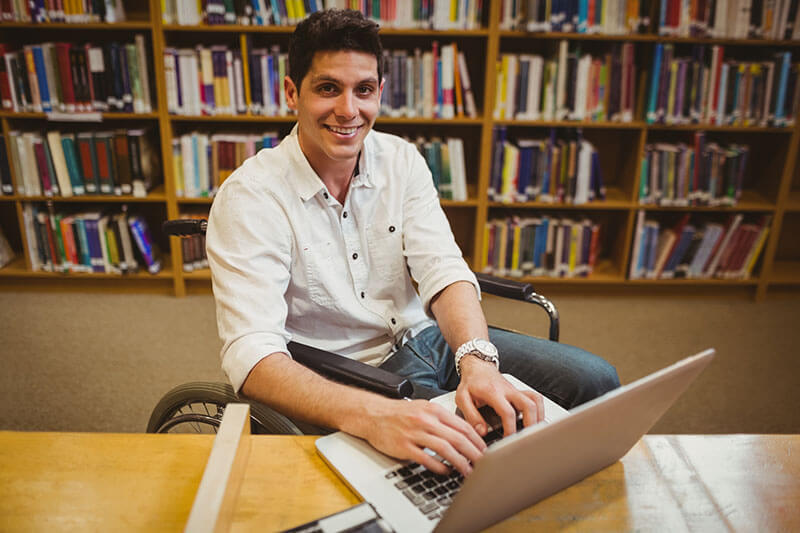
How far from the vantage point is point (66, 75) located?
9.05 ft

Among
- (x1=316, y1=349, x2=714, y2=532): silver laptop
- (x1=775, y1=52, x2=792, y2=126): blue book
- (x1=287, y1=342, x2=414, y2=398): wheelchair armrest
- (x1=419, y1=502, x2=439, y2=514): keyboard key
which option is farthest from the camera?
(x1=775, y1=52, x2=792, y2=126): blue book

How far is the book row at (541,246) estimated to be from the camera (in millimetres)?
3018

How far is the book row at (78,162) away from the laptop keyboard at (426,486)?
248 centimetres

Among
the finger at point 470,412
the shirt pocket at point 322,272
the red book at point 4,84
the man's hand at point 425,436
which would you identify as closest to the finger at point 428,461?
the man's hand at point 425,436

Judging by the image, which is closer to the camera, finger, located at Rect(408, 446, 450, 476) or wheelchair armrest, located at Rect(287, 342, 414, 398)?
finger, located at Rect(408, 446, 450, 476)

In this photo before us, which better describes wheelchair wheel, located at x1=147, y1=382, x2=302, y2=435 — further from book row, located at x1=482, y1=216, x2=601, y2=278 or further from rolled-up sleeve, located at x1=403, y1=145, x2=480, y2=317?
book row, located at x1=482, y1=216, x2=601, y2=278

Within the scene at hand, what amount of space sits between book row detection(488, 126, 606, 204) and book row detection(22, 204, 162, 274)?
5.62 ft

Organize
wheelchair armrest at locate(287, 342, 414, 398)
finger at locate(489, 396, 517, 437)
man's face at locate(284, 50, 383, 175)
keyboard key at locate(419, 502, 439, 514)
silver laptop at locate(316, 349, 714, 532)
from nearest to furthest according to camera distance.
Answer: silver laptop at locate(316, 349, 714, 532) → keyboard key at locate(419, 502, 439, 514) → finger at locate(489, 396, 517, 437) → wheelchair armrest at locate(287, 342, 414, 398) → man's face at locate(284, 50, 383, 175)

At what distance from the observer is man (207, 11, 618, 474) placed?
1.09 meters

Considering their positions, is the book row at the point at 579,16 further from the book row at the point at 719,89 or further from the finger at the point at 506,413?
the finger at the point at 506,413

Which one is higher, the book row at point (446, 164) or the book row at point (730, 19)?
the book row at point (730, 19)

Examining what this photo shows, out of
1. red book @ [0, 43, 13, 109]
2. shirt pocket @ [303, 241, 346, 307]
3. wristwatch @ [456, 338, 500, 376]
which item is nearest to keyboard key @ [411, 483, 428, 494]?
wristwatch @ [456, 338, 500, 376]

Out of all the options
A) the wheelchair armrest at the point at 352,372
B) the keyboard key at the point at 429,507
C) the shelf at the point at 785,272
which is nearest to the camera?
the keyboard key at the point at 429,507

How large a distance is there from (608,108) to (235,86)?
1704 millimetres
